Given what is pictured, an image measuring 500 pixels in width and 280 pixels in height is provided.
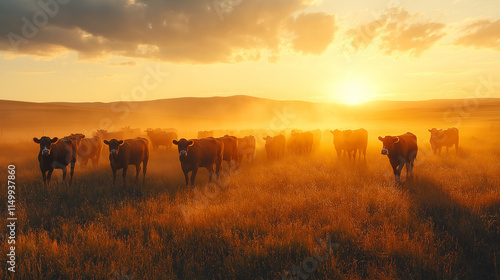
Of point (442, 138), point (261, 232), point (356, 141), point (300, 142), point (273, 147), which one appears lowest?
point (261, 232)

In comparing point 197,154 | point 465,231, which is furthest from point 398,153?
point 197,154

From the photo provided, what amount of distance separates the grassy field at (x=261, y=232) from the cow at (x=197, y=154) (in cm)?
140

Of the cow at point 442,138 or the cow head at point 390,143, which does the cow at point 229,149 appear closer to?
the cow head at point 390,143

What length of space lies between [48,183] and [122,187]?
256cm

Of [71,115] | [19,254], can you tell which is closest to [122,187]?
[19,254]

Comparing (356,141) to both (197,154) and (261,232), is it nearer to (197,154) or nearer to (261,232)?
(197,154)

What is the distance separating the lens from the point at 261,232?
5812 millimetres

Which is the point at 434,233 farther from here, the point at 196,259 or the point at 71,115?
the point at 71,115

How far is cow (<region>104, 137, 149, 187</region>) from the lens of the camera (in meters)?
10.2

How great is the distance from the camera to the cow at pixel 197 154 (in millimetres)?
10281

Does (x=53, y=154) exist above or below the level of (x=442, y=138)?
below

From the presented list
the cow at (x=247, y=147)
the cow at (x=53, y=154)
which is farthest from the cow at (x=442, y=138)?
the cow at (x=53, y=154)

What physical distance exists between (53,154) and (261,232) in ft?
29.1

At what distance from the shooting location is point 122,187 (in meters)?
9.88
